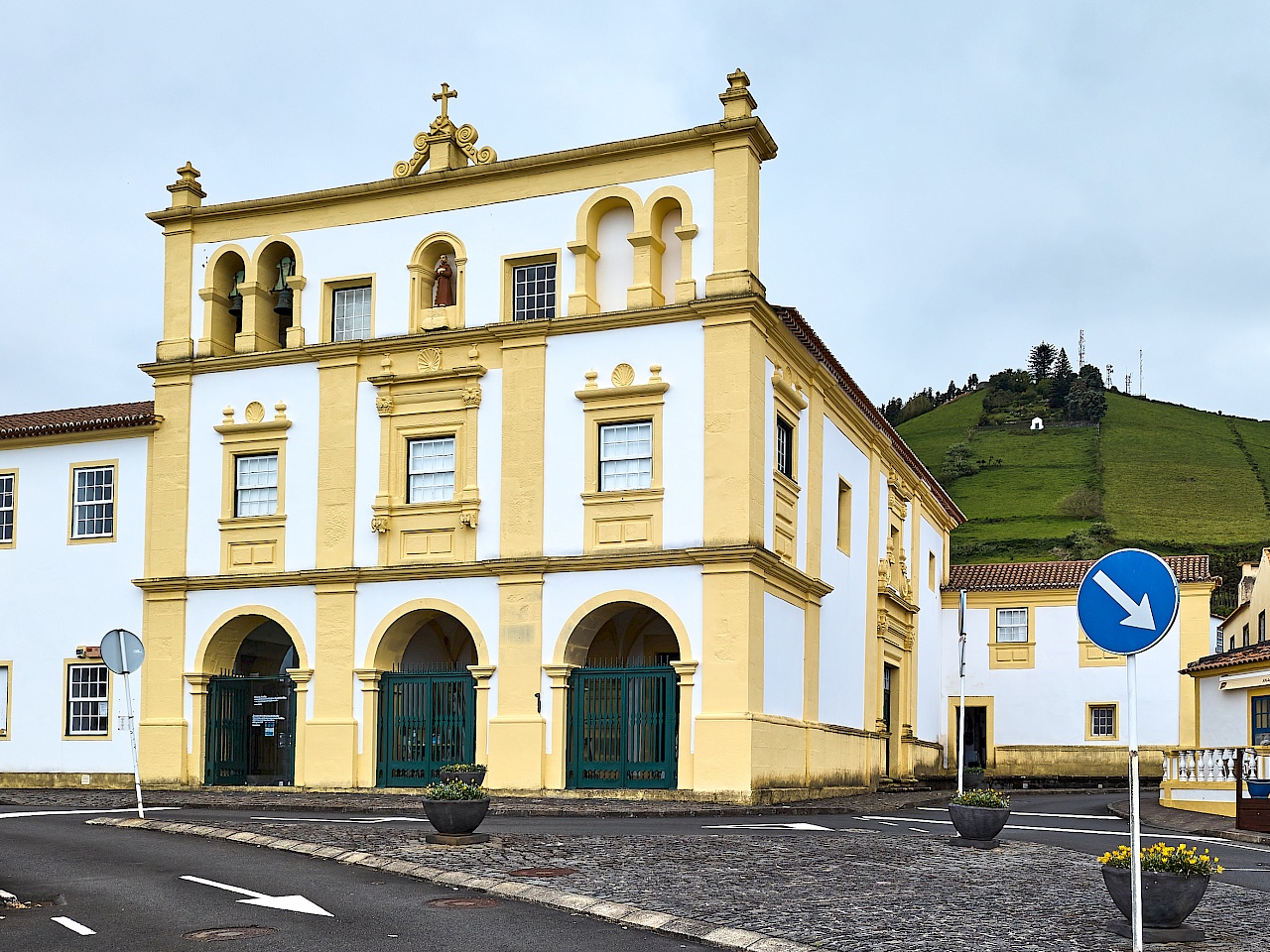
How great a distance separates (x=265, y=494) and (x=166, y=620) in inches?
134

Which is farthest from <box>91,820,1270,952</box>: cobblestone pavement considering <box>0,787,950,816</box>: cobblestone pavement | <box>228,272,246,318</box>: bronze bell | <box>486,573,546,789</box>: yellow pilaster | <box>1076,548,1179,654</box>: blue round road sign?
<box>228,272,246,318</box>: bronze bell

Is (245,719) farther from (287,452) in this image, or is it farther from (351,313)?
(351,313)

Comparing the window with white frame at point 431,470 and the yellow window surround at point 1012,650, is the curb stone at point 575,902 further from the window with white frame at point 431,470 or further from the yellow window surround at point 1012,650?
the yellow window surround at point 1012,650

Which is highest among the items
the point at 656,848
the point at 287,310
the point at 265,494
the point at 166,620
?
the point at 287,310

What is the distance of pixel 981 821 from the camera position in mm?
17359

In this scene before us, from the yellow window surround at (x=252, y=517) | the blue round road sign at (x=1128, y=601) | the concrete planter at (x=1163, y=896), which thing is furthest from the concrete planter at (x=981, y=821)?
the yellow window surround at (x=252, y=517)

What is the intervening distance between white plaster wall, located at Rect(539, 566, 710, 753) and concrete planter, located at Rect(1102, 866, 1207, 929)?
620 inches

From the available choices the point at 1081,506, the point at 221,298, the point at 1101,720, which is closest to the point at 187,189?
the point at 221,298

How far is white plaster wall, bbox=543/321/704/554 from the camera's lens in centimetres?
2667

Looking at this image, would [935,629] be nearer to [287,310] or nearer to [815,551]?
[815,551]

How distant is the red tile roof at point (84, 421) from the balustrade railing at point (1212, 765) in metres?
22.2

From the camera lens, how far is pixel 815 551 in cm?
3094

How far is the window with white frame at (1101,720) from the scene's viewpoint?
46812 mm

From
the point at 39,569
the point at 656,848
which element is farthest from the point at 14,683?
the point at 656,848
